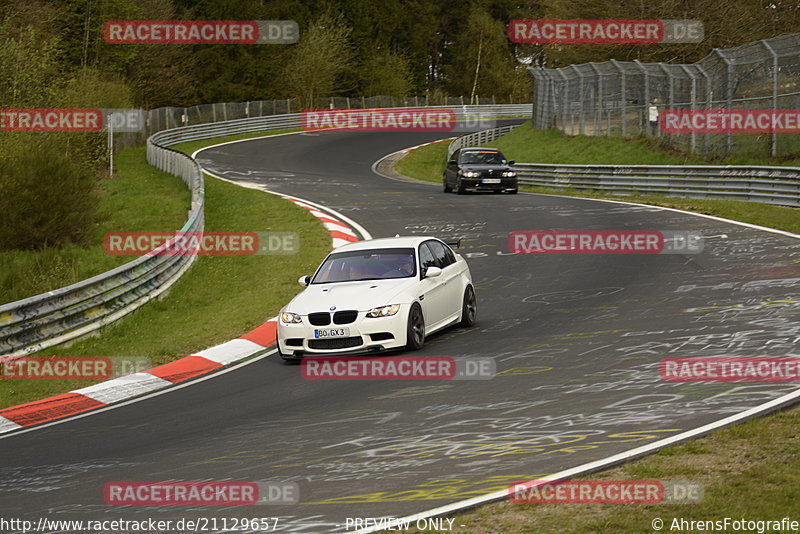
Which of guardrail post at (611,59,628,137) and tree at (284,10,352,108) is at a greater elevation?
tree at (284,10,352,108)

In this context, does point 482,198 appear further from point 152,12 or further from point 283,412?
point 152,12

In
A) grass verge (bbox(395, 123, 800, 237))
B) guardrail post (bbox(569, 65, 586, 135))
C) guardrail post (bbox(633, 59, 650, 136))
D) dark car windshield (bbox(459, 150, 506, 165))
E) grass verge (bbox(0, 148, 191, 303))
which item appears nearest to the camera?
grass verge (bbox(0, 148, 191, 303))

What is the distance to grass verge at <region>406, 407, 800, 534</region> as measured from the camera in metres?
5.97

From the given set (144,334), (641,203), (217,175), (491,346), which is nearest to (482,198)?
(641,203)

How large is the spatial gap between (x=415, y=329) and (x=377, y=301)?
0.58 metres

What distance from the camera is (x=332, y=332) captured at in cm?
1216

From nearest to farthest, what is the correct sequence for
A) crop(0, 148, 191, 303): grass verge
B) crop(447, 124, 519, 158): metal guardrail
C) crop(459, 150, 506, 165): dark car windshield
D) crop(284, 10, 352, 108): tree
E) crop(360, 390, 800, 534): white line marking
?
crop(360, 390, 800, 534): white line marking, crop(0, 148, 191, 303): grass verge, crop(459, 150, 506, 165): dark car windshield, crop(447, 124, 519, 158): metal guardrail, crop(284, 10, 352, 108): tree

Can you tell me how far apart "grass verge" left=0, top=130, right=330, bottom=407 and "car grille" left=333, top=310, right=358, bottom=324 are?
2667 mm

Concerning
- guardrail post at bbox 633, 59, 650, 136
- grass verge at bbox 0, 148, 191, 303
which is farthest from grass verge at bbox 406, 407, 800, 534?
guardrail post at bbox 633, 59, 650, 136

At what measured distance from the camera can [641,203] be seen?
28.0 m

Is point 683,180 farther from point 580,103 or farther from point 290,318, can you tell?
point 290,318

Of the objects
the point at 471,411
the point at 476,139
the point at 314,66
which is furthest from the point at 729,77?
the point at 314,66

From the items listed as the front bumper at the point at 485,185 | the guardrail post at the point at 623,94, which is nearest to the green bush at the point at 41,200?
the front bumper at the point at 485,185

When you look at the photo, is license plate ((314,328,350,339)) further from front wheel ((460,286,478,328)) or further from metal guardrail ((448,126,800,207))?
metal guardrail ((448,126,800,207))
